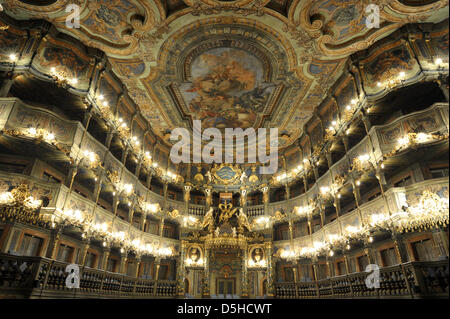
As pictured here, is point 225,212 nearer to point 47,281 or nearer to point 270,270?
point 270,270

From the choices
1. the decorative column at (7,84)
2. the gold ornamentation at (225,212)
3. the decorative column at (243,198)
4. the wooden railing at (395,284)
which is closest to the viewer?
the wooden railing at (395,284)

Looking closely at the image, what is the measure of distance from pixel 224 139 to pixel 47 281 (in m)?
19.2

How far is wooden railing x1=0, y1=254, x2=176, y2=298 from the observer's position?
421 inches

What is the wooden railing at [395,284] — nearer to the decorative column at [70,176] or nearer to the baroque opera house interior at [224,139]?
the baroque opera house interior at [224,139]

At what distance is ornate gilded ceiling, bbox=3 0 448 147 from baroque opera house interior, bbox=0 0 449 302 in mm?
102

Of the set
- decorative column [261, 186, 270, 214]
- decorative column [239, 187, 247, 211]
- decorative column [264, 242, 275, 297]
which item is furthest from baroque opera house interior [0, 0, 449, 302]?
decorative column [261, 186, 270, 214]

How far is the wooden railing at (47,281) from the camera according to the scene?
10.7 metres

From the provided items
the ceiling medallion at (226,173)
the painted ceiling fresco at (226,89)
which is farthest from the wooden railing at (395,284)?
the painted ceiling fresco at (226,89)

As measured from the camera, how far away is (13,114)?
43.5 feet

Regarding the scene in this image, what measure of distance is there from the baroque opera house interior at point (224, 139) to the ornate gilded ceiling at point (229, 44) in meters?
0.10

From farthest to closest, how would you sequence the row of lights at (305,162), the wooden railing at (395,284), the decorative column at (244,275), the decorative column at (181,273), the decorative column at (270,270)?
the decorative column at (244,275) → the decorative column at (270,270) → the decorative column at (181,273) → the row of lights at (305,162) → the wooden railing at (395,284)

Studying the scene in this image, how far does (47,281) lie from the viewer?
11914 millimetres

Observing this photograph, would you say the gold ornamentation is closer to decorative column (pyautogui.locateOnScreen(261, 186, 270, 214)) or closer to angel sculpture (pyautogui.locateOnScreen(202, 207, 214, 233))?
angel sculpture (pyautogui.locateOnScreen(202, 207, 214, 233))

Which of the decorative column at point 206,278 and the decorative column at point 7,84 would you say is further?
the decorative column at point 206,278
